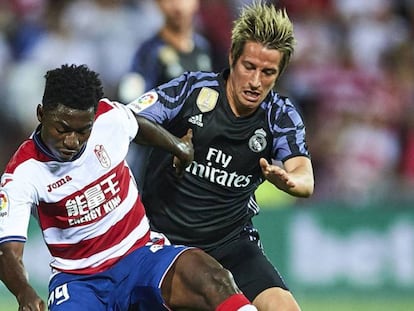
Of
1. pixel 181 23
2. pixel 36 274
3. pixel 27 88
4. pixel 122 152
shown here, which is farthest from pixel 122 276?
pixel 27 88

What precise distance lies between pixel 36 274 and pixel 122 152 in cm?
520

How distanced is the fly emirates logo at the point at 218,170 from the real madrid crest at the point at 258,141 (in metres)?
0.14

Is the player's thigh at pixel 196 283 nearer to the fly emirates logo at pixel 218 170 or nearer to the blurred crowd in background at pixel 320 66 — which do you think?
the fly emirates logo at pixel 218 170

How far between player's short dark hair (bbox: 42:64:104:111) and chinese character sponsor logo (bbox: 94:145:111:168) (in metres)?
0.26

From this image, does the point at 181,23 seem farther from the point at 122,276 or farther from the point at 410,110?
the point at 410,110

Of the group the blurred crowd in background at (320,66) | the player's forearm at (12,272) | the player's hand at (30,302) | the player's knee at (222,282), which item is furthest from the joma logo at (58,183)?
the blurred crowd in background at (320,66)

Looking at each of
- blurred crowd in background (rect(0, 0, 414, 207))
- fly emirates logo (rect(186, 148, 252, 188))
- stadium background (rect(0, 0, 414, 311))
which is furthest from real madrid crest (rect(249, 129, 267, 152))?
blurred crowd in background (rect(0, 0, 414, 207))

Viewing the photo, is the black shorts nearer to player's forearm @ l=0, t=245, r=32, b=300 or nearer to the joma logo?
the joma logo

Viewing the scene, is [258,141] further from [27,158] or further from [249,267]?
[27,158]

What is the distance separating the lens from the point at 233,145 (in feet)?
20.1

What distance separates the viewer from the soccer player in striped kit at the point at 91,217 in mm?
5258

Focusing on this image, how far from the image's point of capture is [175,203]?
6.26 metres

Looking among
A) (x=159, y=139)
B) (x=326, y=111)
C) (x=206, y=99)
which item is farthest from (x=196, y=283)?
(x=326, y=111)

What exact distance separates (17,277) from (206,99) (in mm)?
1591
